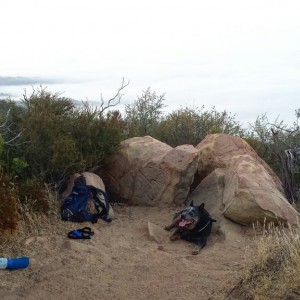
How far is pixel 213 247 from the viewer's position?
762 cm

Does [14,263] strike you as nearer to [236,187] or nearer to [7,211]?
[7,211]

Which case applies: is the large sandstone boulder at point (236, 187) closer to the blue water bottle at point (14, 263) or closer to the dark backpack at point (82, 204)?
the dark backpack at point (82, 204)

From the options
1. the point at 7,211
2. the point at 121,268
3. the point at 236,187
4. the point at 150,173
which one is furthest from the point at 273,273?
the point at 150,173

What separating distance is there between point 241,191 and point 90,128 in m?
2.71

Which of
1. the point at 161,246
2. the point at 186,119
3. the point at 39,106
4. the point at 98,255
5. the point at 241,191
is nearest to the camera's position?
the point at 98,255

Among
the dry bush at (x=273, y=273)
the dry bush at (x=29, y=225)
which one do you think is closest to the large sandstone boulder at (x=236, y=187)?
the dry bush at (x=273, y=273)

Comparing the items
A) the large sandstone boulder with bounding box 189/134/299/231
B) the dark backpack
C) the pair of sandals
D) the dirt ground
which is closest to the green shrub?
Answer: the dirt ground

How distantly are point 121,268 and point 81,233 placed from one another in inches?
45.4

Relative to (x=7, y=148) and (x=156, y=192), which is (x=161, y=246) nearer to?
(x=156, y=192)

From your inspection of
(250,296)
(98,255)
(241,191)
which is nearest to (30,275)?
(98,255)

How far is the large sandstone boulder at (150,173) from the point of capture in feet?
30.5

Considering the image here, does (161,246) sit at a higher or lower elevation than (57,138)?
lower

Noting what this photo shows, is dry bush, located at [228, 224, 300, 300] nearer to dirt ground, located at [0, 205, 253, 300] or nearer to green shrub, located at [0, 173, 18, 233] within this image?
dirt ground, located at [0, 205, 253, 300]

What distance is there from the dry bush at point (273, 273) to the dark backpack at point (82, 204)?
301 centimetres
